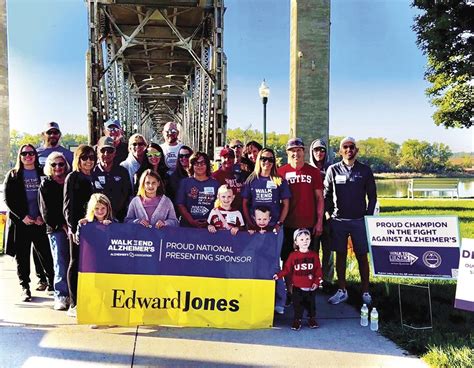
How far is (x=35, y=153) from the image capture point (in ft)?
19.7

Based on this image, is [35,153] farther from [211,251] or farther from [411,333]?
[411,333]

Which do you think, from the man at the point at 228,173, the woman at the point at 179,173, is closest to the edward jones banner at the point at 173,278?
the man at the point at 228,173

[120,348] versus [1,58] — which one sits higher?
[1,58]

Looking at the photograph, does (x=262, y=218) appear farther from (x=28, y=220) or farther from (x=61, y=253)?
(x=28, y=220)

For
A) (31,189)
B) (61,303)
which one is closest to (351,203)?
(61,303)

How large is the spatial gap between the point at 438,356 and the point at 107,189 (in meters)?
3.79

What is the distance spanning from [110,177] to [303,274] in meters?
2.44

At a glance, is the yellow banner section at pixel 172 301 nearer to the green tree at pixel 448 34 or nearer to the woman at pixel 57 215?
the woman at pixel 57 215

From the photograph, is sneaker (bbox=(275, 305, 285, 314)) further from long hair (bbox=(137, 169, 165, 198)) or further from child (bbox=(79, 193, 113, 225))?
child (bbox=(79, 193, 113, 225))

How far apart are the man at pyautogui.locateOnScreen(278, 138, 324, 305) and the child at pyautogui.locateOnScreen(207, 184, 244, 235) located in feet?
2.35

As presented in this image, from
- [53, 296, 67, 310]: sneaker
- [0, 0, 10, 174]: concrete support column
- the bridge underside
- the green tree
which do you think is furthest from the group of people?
[0, 0, 10, 174]: concrete support column

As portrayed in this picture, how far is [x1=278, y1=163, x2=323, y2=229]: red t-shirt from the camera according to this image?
5.64 meters

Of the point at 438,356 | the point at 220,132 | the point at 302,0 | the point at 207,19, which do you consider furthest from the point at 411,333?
the point at 207,19

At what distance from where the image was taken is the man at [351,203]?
19.1ft
